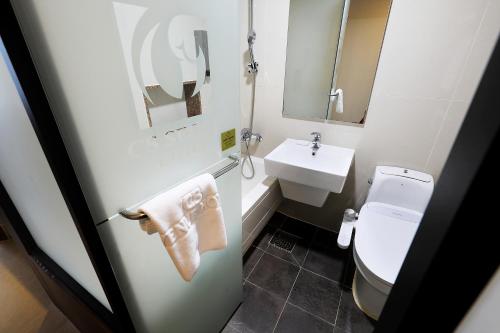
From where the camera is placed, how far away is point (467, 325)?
0.98ft

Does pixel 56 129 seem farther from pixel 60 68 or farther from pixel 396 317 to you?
pixel 396 317

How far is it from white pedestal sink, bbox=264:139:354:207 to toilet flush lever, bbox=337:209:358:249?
197 mm

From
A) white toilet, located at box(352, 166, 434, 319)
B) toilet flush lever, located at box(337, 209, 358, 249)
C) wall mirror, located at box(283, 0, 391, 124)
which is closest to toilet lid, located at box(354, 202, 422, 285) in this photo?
white toilet, located at box(352, 166, 434, 319)

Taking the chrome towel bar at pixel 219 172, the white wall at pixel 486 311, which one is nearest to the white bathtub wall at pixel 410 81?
the chrome towel bar at pixel 219 172

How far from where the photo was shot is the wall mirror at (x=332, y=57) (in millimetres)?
1318

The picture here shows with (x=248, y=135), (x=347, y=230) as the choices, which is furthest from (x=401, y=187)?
(x=248, y=135)

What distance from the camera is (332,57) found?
4.91 feet

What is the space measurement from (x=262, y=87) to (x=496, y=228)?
1717 mm

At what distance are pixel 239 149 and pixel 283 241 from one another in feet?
3.83

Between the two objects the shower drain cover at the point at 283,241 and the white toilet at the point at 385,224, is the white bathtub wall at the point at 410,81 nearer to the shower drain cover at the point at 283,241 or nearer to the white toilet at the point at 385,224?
the white toilet at the point at 385,224

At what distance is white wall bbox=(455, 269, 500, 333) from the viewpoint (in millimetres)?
267

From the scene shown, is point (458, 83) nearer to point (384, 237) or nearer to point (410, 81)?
point (410, 81)

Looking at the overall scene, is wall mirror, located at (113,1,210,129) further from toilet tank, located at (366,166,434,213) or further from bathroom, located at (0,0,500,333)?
toilet tank, located at (366,166,434,213)

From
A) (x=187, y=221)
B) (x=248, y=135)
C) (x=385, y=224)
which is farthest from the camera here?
(x=248, y=135)
